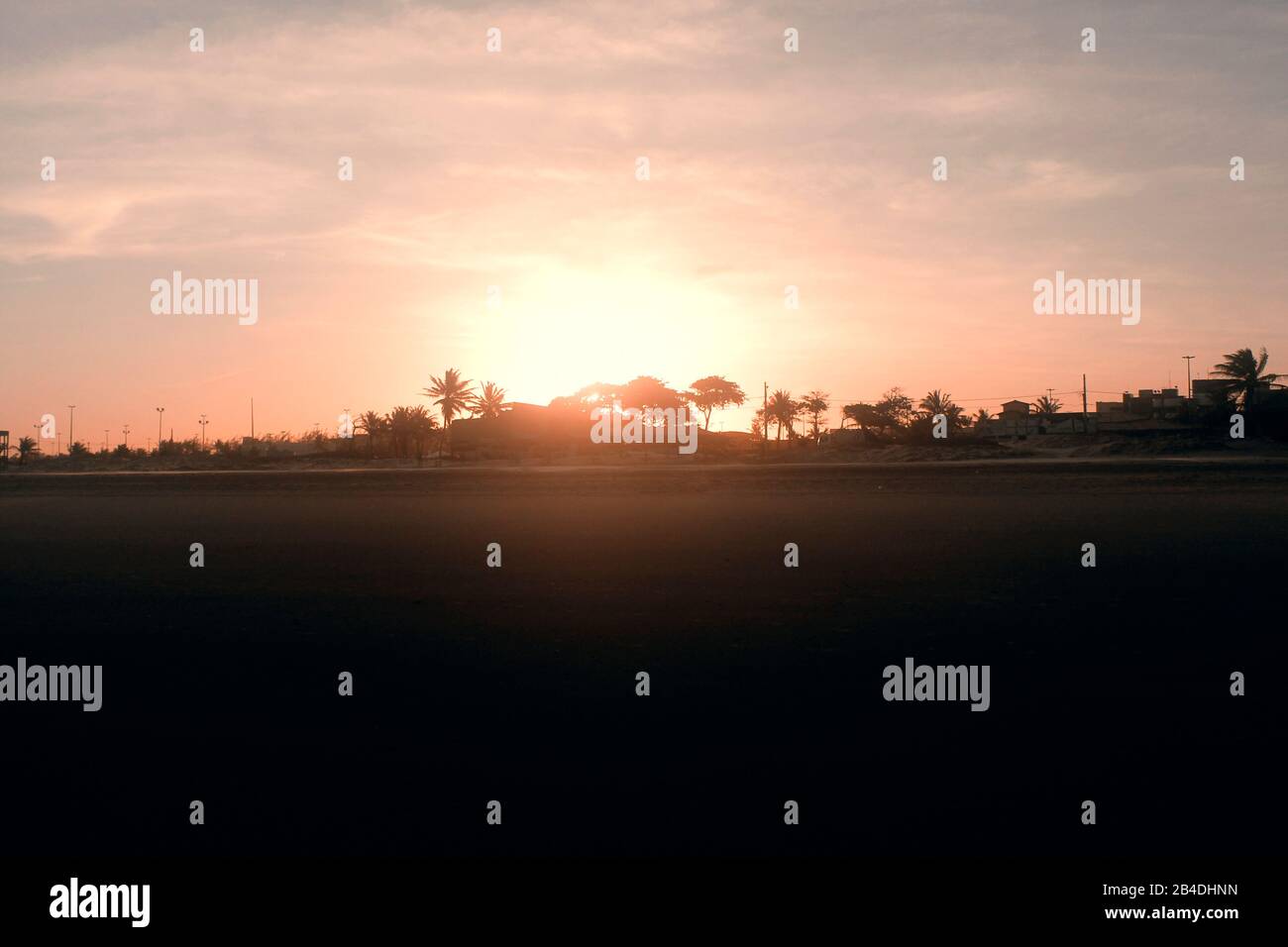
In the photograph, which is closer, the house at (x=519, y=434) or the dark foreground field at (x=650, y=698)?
the dark foreground field at (x=650, y=698)

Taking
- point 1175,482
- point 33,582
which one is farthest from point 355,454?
point 33,582

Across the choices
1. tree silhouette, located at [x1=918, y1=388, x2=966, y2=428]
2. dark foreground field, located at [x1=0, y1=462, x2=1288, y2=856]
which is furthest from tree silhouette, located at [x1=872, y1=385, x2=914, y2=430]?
dark foreground field, located at [x1=0, y1=462, x2=1288, y2=856]

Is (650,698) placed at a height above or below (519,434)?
below

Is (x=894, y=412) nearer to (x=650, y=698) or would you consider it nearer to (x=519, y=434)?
(x=519, y=434)

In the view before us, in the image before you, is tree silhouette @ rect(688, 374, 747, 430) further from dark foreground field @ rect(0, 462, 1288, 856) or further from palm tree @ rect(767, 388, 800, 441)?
dark foreground field @ rect(0, 462, 1288, 856)

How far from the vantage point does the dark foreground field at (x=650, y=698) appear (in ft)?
20.8

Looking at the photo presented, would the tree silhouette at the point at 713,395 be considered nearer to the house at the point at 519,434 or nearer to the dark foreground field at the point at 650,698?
the house at the point at 519,434

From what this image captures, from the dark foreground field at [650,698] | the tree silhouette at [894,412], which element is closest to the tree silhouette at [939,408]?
the tree silhouette at [894,412]

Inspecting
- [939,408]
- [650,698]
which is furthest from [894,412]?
[650,698]

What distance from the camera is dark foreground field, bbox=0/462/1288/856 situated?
635 centimetres

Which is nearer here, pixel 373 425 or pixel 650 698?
pixel 650 698

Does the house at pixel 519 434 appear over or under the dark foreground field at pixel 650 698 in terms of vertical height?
over

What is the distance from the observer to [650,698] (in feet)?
28.7
